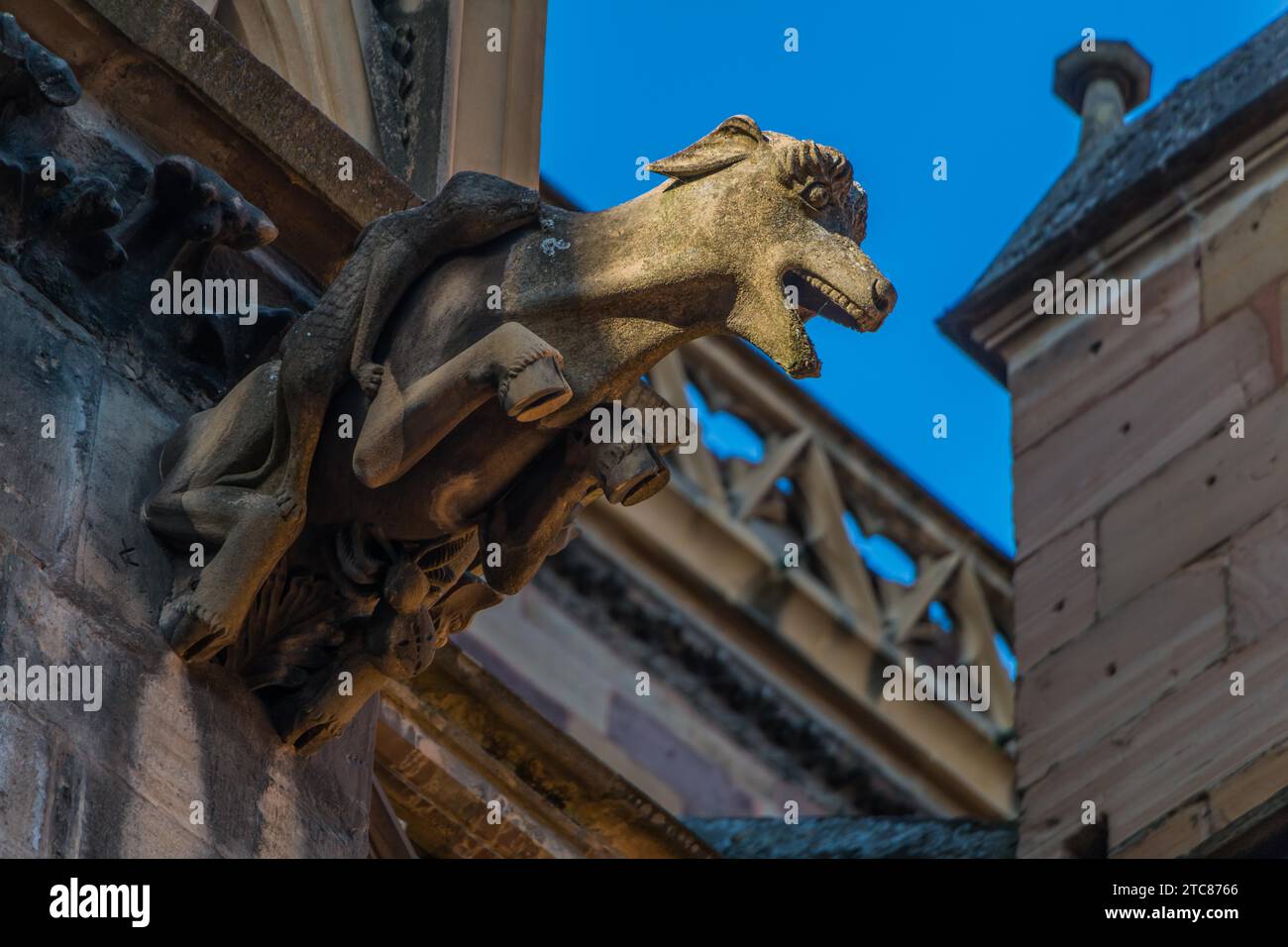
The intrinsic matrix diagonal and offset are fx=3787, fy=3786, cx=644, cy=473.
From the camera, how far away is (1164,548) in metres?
7.82

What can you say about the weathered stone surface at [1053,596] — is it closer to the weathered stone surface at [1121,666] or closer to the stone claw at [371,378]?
the weathered stone surface at [1121,666]

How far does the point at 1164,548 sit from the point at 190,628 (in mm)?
3521

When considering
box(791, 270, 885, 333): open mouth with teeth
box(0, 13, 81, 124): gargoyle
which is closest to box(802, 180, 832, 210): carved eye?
box(791, 270, 885, 333): open mouth with teeth

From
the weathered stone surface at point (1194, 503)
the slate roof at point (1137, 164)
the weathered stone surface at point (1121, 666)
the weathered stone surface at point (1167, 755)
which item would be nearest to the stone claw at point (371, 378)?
the weathered stone surface at point (1167, 755)

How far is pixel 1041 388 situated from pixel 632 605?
254 cm

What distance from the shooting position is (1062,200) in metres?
8.83

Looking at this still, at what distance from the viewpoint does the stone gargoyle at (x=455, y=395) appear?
4.62 m

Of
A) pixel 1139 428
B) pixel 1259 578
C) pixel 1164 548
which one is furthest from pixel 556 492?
pixel 1139 428

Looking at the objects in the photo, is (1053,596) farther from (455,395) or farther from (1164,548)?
(455,395)

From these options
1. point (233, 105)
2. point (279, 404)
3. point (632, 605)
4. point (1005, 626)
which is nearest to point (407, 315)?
point (279, 404)

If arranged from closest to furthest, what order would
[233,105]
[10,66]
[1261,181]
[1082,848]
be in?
[10,66] < [233,105] < [1082,848] < [1261,181]

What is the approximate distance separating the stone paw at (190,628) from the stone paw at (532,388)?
1.62 feet

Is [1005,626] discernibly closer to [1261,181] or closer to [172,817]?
[1261,181]

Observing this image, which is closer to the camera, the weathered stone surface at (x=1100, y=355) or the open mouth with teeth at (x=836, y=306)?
the open mouth with teeth at (x=836, y=306)
